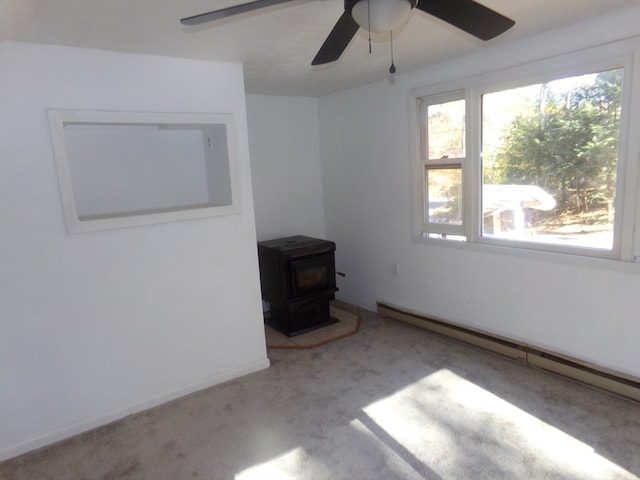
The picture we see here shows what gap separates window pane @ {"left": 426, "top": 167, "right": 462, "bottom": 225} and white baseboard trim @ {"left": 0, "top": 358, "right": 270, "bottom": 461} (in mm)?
1864

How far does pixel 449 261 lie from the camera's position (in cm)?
344

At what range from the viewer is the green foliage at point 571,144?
244 centimetres

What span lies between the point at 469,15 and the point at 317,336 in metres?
2.77

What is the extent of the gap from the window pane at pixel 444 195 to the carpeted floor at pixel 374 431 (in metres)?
1.16

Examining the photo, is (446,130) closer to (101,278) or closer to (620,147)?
(620,147)

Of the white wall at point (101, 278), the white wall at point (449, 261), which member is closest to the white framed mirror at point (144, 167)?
the white wall at point (101, 278)

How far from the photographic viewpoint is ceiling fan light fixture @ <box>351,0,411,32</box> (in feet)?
4.65

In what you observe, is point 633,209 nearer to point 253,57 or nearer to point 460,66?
point 460,66

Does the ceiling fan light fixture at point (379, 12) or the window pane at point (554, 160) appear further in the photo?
the window pane at point (554, 160)

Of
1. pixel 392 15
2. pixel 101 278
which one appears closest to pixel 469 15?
pixel 392 15

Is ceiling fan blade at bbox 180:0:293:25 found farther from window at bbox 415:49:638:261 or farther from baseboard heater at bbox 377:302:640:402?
baseboard heater at bbox 377:302:640:402

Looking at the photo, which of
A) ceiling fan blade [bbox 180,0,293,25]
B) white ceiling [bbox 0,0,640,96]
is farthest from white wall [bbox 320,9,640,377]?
ceiling fan blade [bbox 180,0,293,25]

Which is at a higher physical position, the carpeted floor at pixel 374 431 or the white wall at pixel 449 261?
the white wall at pixel 449 261

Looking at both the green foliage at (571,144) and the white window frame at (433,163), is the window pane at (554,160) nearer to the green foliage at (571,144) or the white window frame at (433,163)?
the green foliage at (571,144)
